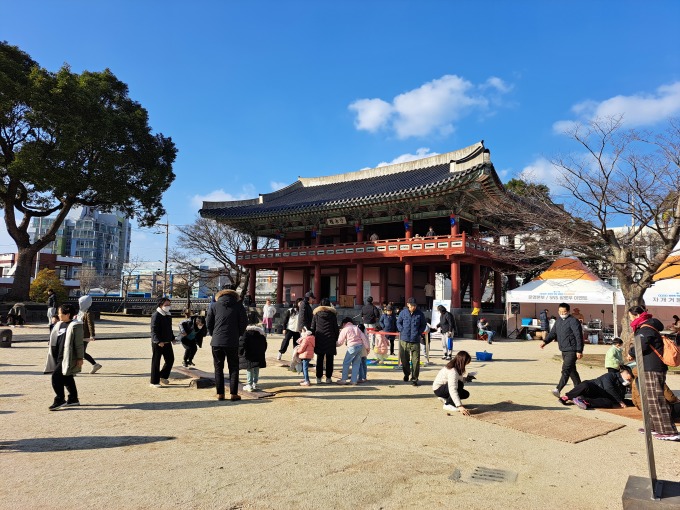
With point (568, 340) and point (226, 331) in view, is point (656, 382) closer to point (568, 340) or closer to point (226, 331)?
point (568, 340)

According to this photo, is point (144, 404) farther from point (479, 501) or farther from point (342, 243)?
point (342, 243)

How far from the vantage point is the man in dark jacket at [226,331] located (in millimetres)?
6293

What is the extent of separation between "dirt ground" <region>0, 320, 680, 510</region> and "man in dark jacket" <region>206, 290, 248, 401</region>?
375 millimetres

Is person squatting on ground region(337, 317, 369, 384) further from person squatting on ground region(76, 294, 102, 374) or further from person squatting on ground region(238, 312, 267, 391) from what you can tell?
person squatting on ground region(76, 294, 102, 374)

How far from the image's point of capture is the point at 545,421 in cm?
564

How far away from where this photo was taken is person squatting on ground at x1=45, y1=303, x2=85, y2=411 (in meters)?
5.73

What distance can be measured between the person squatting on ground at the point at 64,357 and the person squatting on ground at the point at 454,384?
4.91 metres

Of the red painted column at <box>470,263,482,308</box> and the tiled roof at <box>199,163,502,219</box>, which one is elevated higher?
the tiled roof at <box>199,163,502,219</box>

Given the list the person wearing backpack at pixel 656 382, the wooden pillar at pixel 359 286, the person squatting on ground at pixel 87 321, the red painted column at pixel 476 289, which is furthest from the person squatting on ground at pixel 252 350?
the wooden pillar at pixel 359 286

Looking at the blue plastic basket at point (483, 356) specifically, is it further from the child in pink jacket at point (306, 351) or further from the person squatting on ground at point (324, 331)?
the child in pink jacket at point (306, 351)

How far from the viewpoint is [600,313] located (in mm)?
23188

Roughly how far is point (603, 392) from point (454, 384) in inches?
98.4

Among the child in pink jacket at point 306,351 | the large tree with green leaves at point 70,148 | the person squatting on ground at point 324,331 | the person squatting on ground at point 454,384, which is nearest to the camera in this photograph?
the person squatting on ground at point 454,384

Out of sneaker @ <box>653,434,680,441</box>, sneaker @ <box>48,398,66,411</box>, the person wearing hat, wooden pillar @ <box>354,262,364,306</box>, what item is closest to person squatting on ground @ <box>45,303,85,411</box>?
sneaker @ <box>48,398,66,411</box>
